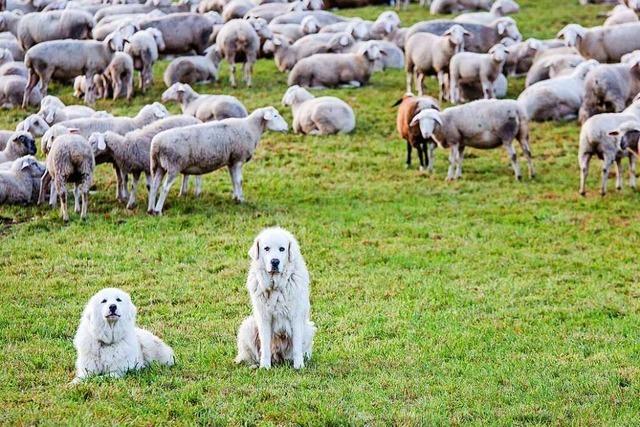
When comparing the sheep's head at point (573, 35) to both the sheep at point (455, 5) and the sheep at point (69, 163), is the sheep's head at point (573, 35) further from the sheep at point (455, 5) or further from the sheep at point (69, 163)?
the sheep at point (69, 163)

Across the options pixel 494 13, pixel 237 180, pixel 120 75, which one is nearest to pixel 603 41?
pixel 494 13

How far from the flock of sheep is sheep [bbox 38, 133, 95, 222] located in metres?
0.02

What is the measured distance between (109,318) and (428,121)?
1099cm

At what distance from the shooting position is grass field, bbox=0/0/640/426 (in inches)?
363

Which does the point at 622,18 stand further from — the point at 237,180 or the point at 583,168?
the point at 237,180

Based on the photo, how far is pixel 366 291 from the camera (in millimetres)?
13961

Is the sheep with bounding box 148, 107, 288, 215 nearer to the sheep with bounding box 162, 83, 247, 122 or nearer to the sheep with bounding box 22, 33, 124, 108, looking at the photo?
the sheep with bounding box 162, 83, 247, 122

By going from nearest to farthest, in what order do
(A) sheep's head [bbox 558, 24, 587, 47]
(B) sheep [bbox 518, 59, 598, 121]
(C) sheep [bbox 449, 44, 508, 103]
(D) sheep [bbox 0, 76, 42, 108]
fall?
(B) sheep [bbox 518, 59, 598, 121] → (C) sheep [bbox 449, 44, 508, 103] → (D) sheep [bbox 0, 76, 42, 108] → (A) sheep's head [bbox 558, 24, 587, 47]

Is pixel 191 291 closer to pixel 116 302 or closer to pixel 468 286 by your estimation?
pixel 468 286

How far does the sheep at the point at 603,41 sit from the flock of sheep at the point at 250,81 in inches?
1.2

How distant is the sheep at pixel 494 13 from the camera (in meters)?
33.3

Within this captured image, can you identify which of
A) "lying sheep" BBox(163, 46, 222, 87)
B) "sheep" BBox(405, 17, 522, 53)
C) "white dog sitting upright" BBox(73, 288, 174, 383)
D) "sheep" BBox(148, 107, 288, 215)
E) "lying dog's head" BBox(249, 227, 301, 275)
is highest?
"lying dog's head" BBox(249, 227, 301, 275)

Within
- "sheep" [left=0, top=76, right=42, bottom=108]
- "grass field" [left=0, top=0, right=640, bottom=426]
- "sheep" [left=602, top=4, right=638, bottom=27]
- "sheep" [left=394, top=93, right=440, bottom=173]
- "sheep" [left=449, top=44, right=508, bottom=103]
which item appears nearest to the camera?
"grass field" [left=0, top=0, right=640, bottom=426]

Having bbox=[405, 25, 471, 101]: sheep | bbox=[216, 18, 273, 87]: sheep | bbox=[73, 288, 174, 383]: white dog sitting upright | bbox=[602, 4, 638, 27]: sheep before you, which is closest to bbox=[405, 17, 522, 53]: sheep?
bbox=[405, 25, 471, 101]: sheep
